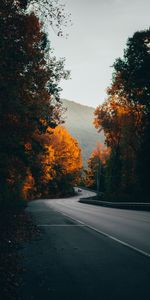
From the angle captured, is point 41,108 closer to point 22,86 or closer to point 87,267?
point 22,86

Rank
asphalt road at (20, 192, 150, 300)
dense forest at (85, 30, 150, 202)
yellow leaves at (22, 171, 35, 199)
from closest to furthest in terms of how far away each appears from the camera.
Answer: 1. asphalt road at (20, 192, 150, 300)
2. dense forest at (85, 30, 150, 202)
3. yellow leaves at (22, 171, 35, 199)

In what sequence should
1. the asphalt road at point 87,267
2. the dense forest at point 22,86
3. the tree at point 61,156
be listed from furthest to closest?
the tree at point 61,156
the dense forest at point 22,86
the asphalt road at point 87,267

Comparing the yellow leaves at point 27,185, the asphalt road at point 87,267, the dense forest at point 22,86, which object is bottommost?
the asphalt road at point 87,267

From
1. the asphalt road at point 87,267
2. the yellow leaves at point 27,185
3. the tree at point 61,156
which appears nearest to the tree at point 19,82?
the asphalt road at point 87,267

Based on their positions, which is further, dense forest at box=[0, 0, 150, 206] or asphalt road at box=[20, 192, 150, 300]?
dense forest at box=[0, 0, 150, 206]

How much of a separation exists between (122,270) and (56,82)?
24.1 m

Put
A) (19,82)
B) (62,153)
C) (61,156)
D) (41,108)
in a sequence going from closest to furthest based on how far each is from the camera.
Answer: (19,82), (41,108), (61,156), (62,153)

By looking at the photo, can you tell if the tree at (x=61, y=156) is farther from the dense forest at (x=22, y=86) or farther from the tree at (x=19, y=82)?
the tree at (x=19, y=82)

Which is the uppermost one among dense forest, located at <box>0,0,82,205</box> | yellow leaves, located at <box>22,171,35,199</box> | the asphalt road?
dense forest, located at <box>0,0,82,205</box>

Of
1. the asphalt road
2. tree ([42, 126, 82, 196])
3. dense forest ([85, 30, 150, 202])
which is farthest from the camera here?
tree ([42, 126, 82, 196])

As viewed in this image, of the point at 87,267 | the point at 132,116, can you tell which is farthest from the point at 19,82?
the point at 132,116

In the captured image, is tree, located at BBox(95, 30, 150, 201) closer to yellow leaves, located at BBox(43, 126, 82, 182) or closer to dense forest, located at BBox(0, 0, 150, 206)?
dense forest, located at BBox(0, 0, 150, 206)

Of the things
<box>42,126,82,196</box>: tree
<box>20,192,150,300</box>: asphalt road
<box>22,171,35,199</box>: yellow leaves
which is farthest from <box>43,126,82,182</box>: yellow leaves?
<box>20,192,150,300</box>: asphalt road

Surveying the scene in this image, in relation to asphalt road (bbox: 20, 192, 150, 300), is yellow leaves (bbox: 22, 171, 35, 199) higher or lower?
higher
